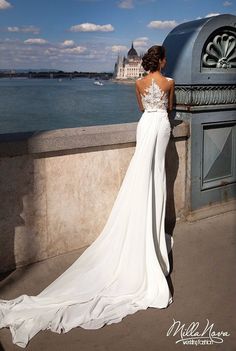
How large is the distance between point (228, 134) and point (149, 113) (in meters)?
1.52

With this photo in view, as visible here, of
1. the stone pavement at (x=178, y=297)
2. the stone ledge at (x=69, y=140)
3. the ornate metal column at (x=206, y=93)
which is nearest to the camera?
the stone pavement at (x=178, y=297)

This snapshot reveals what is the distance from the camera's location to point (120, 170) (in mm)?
3771

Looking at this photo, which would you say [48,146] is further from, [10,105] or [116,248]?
[10,105]

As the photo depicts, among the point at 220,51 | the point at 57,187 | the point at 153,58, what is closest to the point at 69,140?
the point at 57,187

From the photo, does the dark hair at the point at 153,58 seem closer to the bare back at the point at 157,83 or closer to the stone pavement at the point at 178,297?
the bare back at the point at 157,83

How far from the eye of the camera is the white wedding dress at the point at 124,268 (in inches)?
103

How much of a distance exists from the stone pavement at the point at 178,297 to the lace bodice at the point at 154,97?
4.28 feet

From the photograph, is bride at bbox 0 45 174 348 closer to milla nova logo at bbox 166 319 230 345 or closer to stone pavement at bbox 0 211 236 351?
stone pavement at bbox 0 211 236 351

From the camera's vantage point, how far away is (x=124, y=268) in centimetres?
307

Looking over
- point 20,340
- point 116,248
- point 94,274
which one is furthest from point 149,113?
point 20,340

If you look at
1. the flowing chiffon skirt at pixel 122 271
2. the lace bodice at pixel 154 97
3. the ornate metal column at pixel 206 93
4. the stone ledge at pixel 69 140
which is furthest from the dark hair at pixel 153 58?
the ornate metal column at pixel 206 93

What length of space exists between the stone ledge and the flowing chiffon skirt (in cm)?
36

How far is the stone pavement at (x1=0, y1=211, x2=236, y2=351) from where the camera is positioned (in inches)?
95.5

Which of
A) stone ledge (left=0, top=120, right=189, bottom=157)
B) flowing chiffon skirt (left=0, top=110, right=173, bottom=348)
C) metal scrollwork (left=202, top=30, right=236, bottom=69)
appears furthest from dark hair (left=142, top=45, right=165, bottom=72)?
metal scrollwork (left=202, top=30, right=236, bottom=69)
